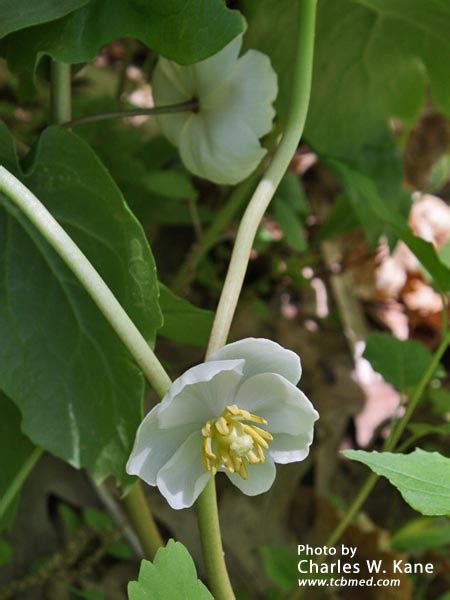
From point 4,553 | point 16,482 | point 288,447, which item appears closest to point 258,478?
point 288,447

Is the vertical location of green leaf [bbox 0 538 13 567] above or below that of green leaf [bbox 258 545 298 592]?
above

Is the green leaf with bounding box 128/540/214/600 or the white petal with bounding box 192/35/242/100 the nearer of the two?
the green leaf with bounding box 128/540/214/600

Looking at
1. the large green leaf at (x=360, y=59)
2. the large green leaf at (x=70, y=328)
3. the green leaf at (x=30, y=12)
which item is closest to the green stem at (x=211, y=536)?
the large green leaf at (x=70, y=328)

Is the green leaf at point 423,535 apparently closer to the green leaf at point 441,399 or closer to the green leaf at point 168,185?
the green leaf at point 441,399

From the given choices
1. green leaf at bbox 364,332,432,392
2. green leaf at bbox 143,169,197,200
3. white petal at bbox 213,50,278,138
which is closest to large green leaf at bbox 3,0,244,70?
white petal at bbox 213,50,278,138

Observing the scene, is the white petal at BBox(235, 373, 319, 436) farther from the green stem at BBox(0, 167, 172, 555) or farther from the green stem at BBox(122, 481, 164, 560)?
the green stem at BBox(122, 481, 164, 560)

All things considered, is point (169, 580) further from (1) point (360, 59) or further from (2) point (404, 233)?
(1) point (360, 59)

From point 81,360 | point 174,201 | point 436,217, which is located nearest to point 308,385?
point 174,201
